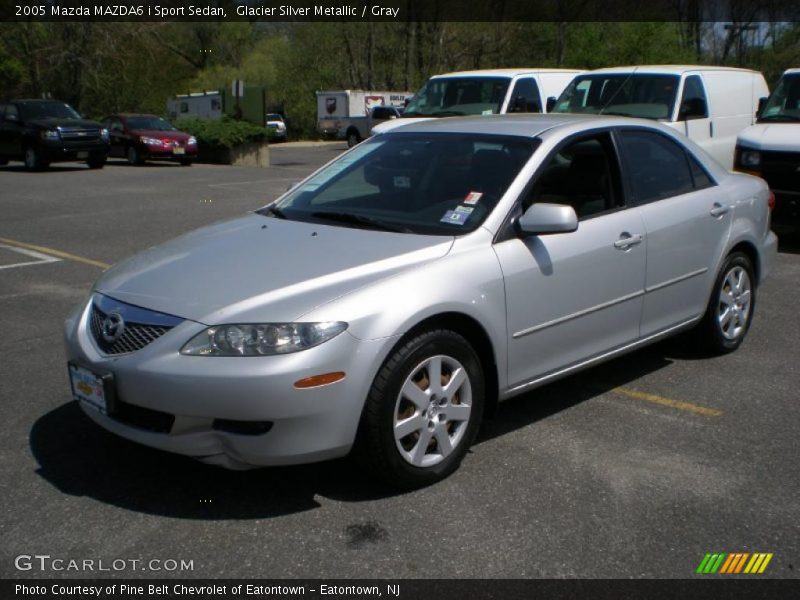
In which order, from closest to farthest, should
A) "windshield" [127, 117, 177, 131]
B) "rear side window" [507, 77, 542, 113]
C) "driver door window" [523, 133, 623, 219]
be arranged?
"driver door window" [523, 133, 623, 219] → "rear side window" [507, 77, 542, 113] → "windshield" [127, 117, 177, 131]

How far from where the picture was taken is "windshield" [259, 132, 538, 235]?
182 inches

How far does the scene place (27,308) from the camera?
24.4 ft

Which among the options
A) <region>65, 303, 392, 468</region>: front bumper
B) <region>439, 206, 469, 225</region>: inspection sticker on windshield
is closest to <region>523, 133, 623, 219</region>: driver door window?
<region>439, 206, 469, 225</region>: inspection sticker on windshield

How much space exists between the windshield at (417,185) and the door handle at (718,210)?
153 cm

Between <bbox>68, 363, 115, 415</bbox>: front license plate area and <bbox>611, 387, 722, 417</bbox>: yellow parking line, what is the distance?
2.96 metres

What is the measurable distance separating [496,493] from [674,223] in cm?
221

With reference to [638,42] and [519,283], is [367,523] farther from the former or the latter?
[638,42]

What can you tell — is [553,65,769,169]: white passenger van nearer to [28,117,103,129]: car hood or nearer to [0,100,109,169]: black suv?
[0,100,109,169]: black suv

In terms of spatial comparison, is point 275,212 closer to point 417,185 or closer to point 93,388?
point 417,185

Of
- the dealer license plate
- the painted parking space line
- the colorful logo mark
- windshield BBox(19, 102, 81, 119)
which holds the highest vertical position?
windshield BBox(19, 102, 81, 119)

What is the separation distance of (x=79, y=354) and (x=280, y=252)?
3.27 feet

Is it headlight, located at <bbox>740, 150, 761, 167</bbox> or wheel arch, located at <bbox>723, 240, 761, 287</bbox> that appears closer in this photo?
wheel arch, located at <bbox>723, 240, 761, 287</bbox>

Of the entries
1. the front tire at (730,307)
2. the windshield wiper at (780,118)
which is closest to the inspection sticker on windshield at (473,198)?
the front tire at (730,307)

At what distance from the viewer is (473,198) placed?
467 centimetres
